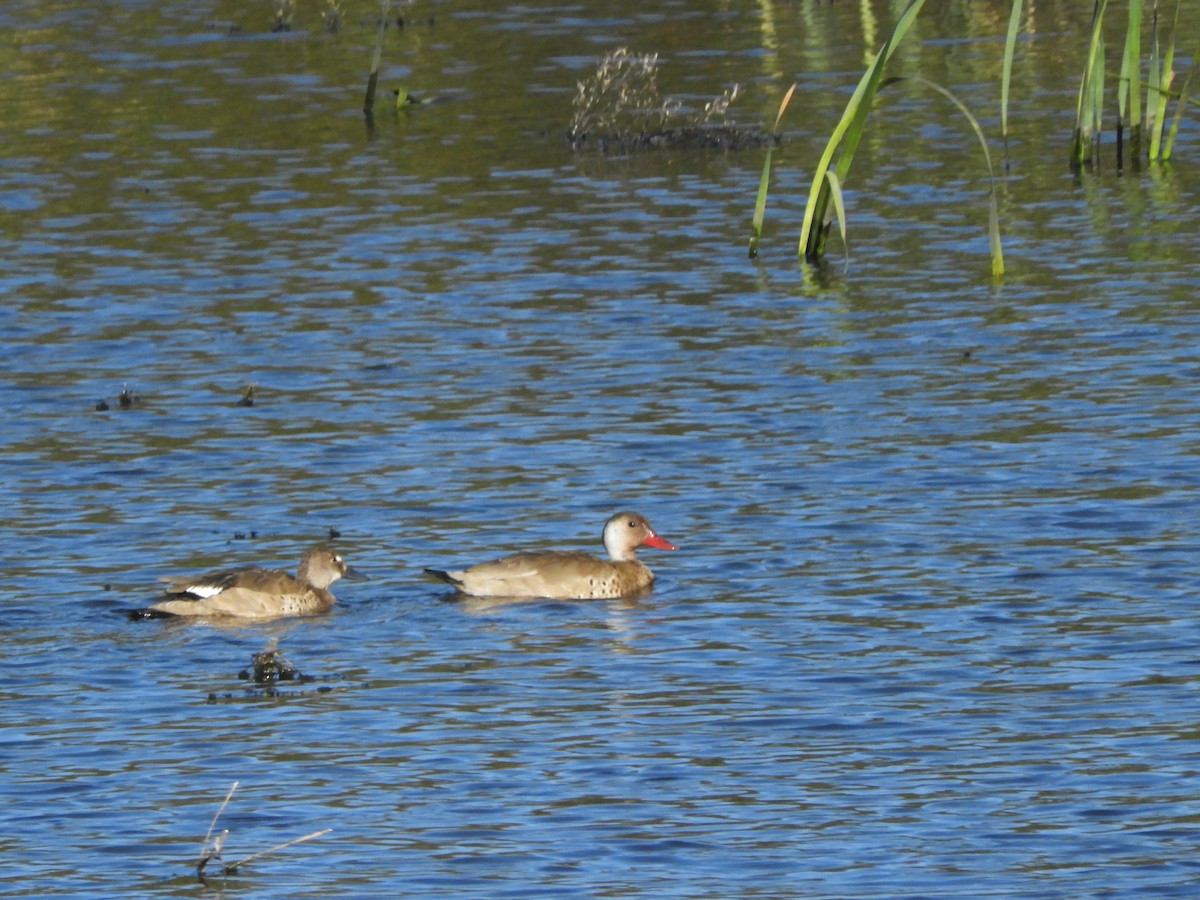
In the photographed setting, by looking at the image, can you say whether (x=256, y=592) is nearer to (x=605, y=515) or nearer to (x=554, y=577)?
(x=554, y=577)

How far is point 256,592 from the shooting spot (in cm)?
1410

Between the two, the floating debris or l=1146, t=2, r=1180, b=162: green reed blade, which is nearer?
the floating debris

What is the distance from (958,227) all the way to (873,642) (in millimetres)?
13455

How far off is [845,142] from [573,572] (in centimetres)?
868

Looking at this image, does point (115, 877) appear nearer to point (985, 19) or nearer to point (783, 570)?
point (783, 570)

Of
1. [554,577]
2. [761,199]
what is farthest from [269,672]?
[761,199]

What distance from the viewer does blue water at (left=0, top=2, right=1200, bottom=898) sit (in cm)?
1059

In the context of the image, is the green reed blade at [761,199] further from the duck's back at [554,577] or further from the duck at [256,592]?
the duck at [256,592]

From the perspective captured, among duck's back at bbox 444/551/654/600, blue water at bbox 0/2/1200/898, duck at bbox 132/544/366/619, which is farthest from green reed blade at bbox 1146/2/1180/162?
duck at bbox 132/544/366/619

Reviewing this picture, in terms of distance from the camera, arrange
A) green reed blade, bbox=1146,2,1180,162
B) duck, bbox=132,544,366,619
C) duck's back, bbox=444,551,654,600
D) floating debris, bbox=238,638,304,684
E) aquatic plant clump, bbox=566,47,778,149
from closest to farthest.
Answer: floating debris, bbox=238,638,304,684 < duck, bbox=132,544,366,619 < duck's back, bbox=444,551,654,600 < green reed blade, bbox=1146,2,1180,162 < aquatic plant clump, bbox=566,47,778,149

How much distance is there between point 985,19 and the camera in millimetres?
43156

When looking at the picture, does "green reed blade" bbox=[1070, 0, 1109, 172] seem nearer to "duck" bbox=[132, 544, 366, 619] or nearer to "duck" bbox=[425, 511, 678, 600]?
"duck" bbox=[425, 511, 678, 600]

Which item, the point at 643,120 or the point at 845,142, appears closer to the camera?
the point at 845,142

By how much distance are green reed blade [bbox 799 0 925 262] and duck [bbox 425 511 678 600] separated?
4.84 meters
